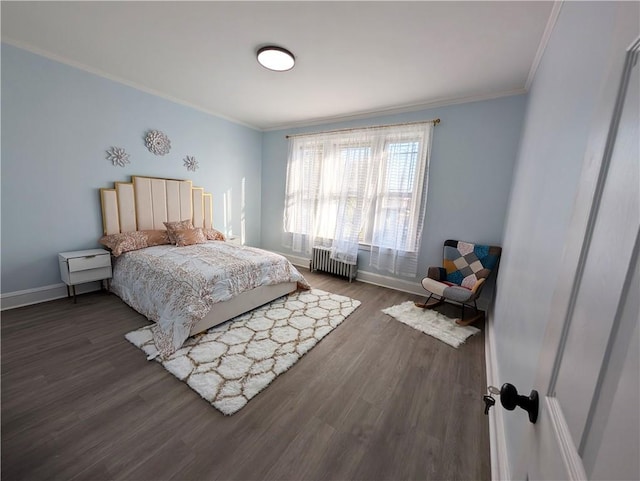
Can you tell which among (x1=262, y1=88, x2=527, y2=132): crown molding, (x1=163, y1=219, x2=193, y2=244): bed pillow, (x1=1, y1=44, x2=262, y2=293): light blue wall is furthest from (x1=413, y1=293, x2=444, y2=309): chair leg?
(x1=1, y1=44, x2=262, y2=293): light blue wall

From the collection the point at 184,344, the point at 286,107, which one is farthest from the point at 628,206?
the point at 286,107

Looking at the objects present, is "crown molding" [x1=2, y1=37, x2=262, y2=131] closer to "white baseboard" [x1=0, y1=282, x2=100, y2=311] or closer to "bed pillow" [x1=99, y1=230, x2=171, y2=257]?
"bed pillow" [x1=99, y1=230, x2=171, y2=257]

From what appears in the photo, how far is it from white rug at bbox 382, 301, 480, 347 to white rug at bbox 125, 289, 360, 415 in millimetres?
601

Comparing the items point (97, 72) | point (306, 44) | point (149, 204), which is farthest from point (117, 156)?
point (306, 44)

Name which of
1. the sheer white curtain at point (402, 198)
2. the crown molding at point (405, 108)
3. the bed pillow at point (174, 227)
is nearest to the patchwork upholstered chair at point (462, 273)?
the sheer white curtain at point (402, 198)

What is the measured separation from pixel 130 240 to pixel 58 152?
46.2 inches

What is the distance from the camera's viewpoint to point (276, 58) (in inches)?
93.2

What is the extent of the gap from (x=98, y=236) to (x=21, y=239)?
25.0 inches

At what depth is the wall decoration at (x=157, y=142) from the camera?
11.4 feet

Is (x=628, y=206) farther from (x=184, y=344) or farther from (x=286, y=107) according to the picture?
(x=286, y=107)

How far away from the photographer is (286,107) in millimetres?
3738

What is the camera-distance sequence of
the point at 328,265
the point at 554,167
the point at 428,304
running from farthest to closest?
the point at 328,265
the point at 428,304
the point at 554,167

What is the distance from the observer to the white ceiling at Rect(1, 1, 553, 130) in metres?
1.83

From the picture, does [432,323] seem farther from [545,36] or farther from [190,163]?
[190,163]
